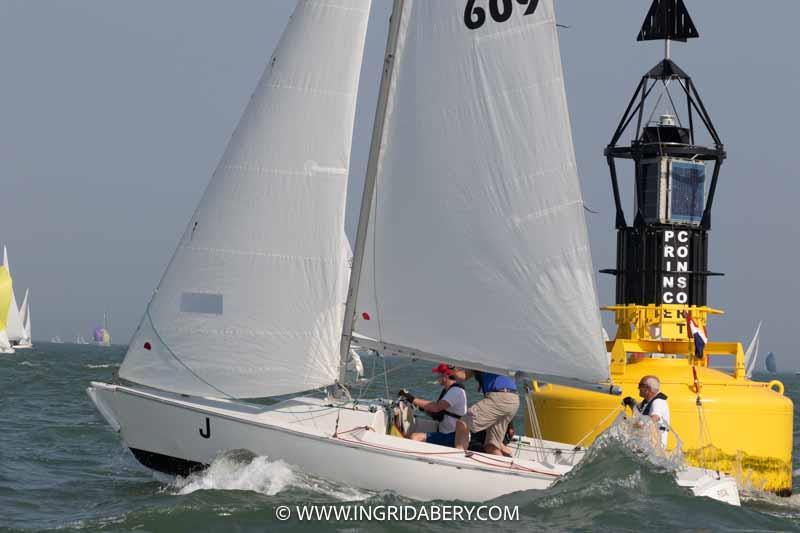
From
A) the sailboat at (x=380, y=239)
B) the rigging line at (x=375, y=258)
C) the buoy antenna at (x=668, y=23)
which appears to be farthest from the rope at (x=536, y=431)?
the buoy antenna at (x=668, y=23)

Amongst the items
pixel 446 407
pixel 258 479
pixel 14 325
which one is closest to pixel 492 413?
pixel 446 407

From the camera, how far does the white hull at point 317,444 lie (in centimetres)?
1312

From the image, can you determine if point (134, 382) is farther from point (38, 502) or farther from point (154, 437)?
point (38, 502)

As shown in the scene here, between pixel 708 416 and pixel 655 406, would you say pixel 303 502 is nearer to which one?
pixel 655 406

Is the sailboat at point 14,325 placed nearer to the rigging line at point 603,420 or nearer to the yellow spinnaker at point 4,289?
the yellow spinnaker at point 4,289

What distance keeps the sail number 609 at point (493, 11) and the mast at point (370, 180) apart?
0.75 meters

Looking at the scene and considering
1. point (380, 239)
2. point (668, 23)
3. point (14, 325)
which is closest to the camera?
point (380, 239)

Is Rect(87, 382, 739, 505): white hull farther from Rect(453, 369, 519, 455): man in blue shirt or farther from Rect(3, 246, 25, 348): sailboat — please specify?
Rect(3, 246, 25, 348): sailboat

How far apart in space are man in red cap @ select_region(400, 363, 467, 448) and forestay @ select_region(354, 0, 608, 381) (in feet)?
1.10

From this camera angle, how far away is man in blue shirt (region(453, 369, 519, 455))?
539 inches

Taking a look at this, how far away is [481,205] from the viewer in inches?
554

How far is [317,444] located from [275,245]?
226 centimetres

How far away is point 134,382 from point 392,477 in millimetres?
3218

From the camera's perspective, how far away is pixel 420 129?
46.4 ft
